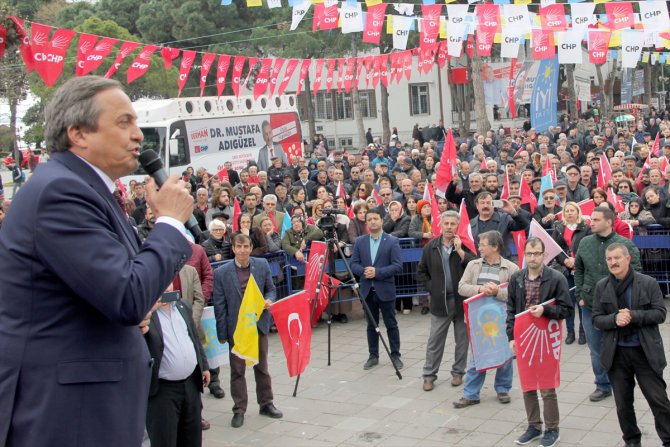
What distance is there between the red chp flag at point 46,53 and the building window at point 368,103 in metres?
38.5

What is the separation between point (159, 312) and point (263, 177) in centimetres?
1199

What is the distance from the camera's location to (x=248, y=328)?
26.0 feet

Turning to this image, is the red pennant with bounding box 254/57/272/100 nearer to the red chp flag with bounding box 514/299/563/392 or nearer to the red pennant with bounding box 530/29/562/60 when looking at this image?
the red pennant with bounding box 530/29/562/60

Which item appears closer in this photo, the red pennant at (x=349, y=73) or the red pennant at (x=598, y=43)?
the red pennant at (x=598, y=43)

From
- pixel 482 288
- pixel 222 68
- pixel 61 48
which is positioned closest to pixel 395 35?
pixel 222 68

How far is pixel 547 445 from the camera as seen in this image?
676 cm

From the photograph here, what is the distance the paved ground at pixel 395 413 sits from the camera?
717 cm

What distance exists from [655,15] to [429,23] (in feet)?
17.7

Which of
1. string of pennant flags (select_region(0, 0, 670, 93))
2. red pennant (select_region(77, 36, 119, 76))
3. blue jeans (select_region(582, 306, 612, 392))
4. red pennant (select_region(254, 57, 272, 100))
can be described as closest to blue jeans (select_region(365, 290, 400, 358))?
blue jeans (select_region(582, 306, 612, 392))

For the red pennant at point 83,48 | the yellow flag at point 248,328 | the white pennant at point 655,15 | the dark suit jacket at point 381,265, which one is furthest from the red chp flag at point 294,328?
the white pennant at point 655,15

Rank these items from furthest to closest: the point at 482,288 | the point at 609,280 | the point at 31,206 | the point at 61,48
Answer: the point at 61,48 < the point at 482,288 < the point at 609,280 < the point at 31,206

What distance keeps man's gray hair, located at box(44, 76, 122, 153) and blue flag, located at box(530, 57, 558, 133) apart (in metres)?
22.0

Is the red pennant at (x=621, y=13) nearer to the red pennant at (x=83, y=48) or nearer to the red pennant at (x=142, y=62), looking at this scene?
the red pennant at (x=142, y=62)

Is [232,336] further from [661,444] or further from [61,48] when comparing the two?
[61,48]
